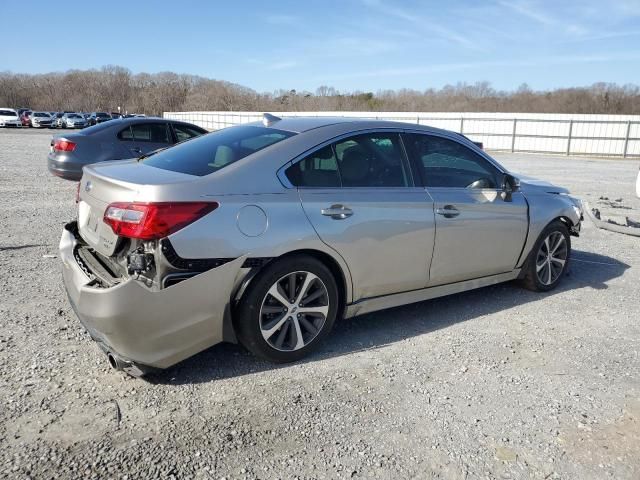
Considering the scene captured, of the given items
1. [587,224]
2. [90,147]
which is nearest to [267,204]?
[587,224]

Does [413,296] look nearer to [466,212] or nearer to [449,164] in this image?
[466,212]

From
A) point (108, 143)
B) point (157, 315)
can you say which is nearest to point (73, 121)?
point (108, 143)

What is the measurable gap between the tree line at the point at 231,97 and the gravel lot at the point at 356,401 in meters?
63.9

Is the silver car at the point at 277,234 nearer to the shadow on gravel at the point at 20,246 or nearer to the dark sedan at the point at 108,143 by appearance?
the shadow on gravel at the point at 20,246

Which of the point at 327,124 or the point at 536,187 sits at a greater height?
the point at 327,124

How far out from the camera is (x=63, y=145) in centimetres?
1031

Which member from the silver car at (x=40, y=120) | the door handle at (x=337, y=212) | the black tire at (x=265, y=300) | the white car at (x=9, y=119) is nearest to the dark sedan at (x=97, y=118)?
the silver car at (x=40, y=120)

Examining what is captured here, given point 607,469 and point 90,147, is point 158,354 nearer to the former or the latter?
point 607,469

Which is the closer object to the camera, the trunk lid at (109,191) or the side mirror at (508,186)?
the trunk lid at (109,191)

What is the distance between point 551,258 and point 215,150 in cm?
357

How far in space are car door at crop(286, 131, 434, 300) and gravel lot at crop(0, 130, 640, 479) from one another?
56 centimetres

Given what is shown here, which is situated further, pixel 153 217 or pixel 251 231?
pixel 251 231

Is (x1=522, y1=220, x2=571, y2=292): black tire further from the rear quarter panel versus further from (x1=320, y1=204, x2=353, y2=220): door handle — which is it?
the rear quarter panel

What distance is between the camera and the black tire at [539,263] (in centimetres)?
528
